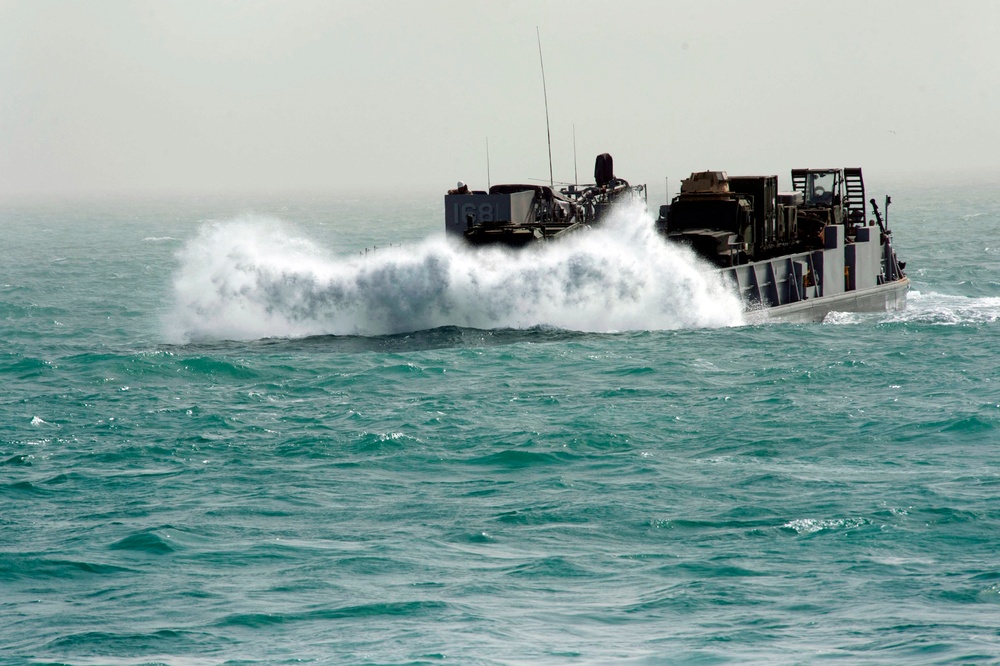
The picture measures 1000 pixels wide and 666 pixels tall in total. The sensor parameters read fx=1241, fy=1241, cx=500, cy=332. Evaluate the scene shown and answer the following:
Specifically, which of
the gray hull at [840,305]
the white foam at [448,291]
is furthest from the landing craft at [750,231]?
the white foam at [448,291]

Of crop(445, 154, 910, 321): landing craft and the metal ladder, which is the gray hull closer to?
crop(445, 154, 910, 321): landing craft

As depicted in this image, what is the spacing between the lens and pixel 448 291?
3045cm

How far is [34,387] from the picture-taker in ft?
77.2

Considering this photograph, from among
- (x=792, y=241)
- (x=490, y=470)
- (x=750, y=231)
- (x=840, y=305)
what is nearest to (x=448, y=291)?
(x=750, y=231)

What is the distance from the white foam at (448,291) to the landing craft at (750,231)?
2.95 feet

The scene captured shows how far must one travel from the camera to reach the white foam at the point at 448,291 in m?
30.5

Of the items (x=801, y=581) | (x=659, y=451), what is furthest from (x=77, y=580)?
(x=659, y=451)

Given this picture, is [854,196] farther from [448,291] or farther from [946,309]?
[448,291]

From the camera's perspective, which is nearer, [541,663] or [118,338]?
[541,663]

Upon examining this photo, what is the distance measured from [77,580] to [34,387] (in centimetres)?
1181

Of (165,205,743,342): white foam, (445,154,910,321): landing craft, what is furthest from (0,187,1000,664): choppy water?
(445,154,910,321): landing craft

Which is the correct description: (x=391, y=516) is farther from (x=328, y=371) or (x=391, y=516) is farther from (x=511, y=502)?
(x=328, y=371)

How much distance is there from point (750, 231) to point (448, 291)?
934 cm

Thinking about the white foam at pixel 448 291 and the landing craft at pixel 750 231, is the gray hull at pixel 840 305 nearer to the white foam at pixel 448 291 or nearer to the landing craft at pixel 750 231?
the landing craft at pixel 750 231
